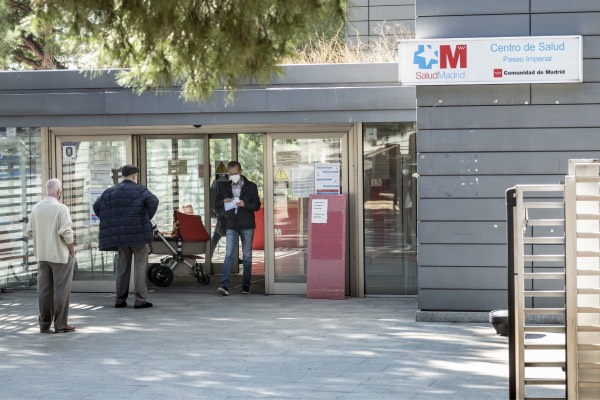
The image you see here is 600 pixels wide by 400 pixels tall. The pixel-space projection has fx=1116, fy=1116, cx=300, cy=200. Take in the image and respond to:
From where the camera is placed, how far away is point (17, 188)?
15.2 meters

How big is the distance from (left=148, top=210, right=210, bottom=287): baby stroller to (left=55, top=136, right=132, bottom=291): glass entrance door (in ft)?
2.11

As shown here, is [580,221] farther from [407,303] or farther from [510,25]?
[407,303]

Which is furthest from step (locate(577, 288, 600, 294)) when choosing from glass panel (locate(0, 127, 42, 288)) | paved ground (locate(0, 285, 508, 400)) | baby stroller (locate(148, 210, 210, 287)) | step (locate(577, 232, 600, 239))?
glass panel (locate(0, 127, 42, 288))

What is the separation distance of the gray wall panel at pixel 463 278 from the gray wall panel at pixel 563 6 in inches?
109

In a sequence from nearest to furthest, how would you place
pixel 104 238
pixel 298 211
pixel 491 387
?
1. pixel 491 387
2. pixel 104 238
3. pixel 298 211

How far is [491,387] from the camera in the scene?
27.8ft

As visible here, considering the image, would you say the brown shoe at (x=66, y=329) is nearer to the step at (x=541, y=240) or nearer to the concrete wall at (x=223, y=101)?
the concrete wall at (x=223, y=101)

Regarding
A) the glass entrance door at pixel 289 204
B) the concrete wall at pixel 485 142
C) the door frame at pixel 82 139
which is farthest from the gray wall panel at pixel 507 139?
the door frame at pixel 82 139

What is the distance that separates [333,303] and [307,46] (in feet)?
14.0

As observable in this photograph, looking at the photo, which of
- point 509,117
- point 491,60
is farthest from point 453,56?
point 509,117

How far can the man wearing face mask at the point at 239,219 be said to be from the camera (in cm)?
1452

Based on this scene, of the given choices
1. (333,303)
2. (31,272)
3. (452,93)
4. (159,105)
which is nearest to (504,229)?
(452,93)

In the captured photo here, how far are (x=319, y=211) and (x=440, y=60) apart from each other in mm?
3108

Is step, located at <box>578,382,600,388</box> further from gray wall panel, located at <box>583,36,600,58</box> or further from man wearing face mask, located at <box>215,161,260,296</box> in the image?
man wearing face mask, located at <box>215,161,260,296</box>
